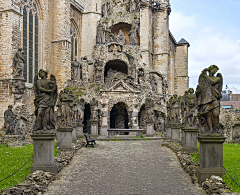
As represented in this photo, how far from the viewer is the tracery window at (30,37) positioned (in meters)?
24.3

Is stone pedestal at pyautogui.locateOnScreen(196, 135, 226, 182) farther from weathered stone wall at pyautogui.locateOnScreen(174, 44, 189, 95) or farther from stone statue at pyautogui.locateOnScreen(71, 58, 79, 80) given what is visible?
weathered stone wall at pyautogui.locateOnScreen(174, 44, 189, 95)

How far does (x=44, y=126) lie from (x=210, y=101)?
504 centimetres

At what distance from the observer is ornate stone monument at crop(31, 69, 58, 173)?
8.28m

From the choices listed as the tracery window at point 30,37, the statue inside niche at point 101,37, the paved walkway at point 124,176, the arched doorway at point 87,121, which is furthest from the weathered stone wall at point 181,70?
the paved walkway at point 124,176

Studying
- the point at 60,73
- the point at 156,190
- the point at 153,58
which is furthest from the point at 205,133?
the point at 153,58

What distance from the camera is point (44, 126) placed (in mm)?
8562

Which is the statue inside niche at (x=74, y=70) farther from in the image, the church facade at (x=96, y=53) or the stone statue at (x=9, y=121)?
the stone statue at (x=9, y=121)

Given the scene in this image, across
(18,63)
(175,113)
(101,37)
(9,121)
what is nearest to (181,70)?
(101,37)

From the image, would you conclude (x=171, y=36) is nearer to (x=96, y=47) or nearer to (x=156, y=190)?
(x=96, y=47)

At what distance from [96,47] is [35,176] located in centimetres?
2625

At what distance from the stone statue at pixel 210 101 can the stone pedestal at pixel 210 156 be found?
273 mm

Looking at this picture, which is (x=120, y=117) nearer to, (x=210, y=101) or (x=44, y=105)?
(x=44, y=105)

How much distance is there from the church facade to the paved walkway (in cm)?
1114

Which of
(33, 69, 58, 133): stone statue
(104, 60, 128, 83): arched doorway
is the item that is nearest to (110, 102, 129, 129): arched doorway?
(104, 60, 128, 83): arched doorway
